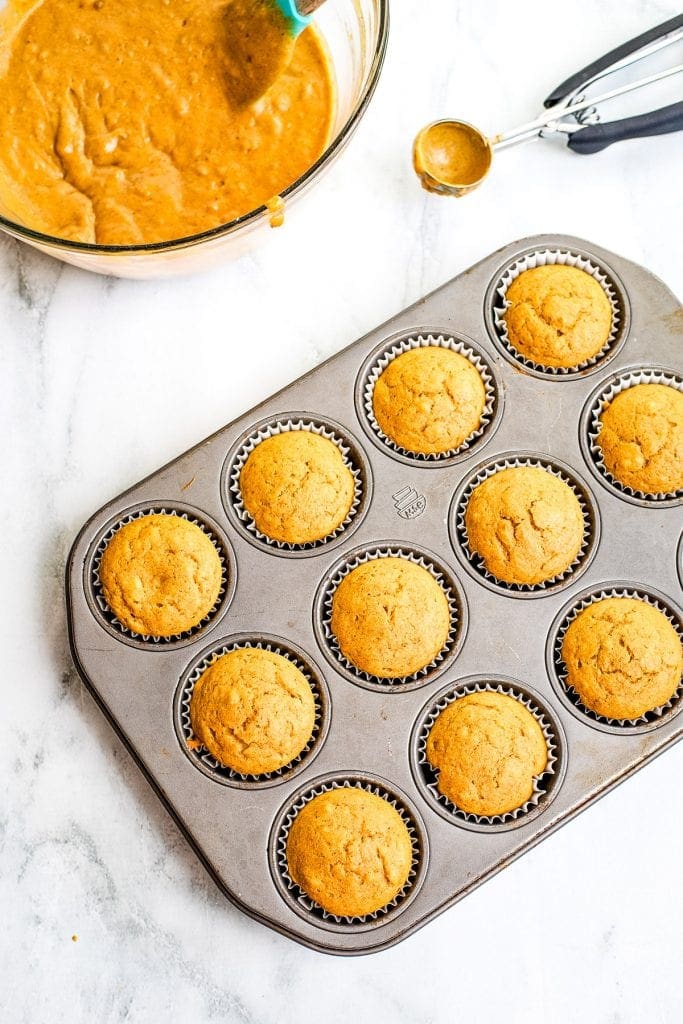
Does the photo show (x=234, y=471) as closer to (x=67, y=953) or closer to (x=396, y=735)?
(x=396, y=735)

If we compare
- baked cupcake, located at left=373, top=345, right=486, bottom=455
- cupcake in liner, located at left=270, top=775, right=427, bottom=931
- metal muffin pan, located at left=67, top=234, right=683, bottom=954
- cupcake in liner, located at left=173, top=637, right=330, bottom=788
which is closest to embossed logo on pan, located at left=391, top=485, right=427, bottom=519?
metal muffin pan, located at left=67, top=234, right=683, bottom=954

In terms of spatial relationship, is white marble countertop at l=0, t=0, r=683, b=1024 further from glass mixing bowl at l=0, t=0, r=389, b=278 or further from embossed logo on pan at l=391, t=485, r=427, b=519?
embossed logo on pan at l=391, t=485, r=427, b=519

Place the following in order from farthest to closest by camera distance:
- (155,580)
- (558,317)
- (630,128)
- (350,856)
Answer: (630,128), (558,317), (155,580), (350,856)

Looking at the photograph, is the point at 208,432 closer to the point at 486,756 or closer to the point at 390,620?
the point at 390,620

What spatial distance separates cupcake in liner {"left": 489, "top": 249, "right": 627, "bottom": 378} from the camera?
2295mm

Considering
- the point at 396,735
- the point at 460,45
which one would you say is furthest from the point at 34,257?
the point at 396,735

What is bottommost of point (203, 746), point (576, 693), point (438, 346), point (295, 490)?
point (203, 746)

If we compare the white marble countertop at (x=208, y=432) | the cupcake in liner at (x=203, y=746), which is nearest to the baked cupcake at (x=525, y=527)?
the cupcake in liner at (x=203, y=746)

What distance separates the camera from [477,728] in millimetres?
2084

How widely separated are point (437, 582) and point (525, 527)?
0.80ft

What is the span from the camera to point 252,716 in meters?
2.07

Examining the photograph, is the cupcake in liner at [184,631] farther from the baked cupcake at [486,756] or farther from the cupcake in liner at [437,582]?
the baked cupcake at [486,756]

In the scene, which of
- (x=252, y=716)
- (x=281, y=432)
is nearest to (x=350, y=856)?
(x=252, y=716)

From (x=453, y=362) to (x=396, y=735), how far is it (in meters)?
0.89
